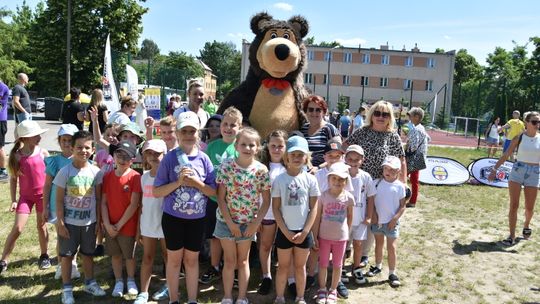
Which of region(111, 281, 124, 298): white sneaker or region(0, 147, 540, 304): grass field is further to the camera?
region(0, 147, 540, 304): grass field

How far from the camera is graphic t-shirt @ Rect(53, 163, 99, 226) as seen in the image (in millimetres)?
3615

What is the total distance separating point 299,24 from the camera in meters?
5.28

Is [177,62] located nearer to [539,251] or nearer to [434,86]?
[434,86]

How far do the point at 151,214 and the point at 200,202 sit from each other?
22.1 inches

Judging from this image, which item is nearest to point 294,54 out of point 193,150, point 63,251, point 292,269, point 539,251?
point 193,150

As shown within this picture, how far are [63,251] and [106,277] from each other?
77 centimetres

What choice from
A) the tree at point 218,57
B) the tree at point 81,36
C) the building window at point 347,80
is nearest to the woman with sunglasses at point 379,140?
the tree at point 81,36

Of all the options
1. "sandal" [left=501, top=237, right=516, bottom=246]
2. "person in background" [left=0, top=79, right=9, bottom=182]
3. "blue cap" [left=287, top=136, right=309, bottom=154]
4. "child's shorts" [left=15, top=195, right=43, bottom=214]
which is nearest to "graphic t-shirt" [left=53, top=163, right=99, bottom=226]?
"child's shorts" [left=15, top=195, right=43, bottom=214]

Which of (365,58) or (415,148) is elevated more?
(365,58)

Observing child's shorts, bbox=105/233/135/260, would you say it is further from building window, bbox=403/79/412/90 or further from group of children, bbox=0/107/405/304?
building window, bbox=403/79/412/90

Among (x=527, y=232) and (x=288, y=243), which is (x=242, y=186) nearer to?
(x=288, y=243)

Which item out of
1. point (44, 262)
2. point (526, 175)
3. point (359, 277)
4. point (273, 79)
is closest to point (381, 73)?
point (526, 175)

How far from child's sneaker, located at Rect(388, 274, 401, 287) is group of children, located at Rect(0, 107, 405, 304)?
22.3 inches

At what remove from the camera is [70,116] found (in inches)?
298
